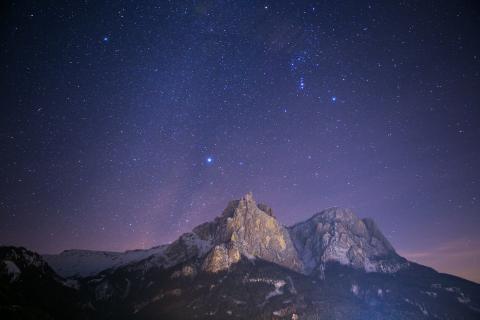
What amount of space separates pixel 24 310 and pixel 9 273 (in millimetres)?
79226

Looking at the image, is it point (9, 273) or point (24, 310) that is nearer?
point (24, 310)

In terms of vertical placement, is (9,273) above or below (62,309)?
above

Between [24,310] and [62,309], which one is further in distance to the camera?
[62,309]

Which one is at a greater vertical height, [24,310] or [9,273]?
[9,273]

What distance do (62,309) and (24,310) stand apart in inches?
2637

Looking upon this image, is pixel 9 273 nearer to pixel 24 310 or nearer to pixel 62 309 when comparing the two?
pixel 62 309

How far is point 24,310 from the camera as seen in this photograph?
13438cm

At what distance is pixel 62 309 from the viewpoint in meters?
193

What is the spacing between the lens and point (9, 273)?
19475cm

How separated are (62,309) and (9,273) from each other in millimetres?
40309

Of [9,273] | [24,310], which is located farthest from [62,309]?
[24,310]
